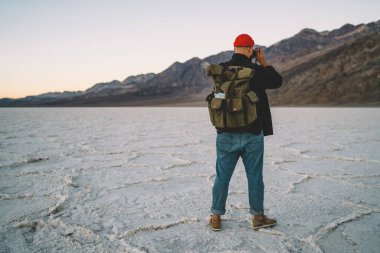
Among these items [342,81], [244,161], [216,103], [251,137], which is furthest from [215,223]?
[342,81]

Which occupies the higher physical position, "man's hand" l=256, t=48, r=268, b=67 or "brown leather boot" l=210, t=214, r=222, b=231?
"man's hand" l=256, t=48, r=268, b=67

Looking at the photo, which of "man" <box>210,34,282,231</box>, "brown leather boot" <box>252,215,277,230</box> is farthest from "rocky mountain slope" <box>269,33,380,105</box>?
"man" <box>210,34,282,231</box>

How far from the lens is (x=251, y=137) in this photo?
2.18m

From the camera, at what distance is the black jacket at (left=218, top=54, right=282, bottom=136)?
213 cm

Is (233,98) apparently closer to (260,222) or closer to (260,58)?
(260,58)

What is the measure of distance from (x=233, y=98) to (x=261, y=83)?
0.72 feet

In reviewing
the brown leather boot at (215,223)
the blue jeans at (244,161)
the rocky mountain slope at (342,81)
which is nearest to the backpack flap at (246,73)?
the blue jeans at (244,161)

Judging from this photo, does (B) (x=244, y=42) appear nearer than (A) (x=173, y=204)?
Yes

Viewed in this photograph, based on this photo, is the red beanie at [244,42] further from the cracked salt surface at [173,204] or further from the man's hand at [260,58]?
the cracked salt surface at [173,204]

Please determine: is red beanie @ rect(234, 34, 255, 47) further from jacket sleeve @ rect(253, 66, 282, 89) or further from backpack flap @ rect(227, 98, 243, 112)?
backpack flap @ rect(227, 98, 243, 112)

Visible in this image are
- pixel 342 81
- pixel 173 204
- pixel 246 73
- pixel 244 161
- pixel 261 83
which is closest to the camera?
pixel 246 73

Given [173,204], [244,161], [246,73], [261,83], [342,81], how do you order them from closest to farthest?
1. [246,73]
2. [261,83]
3. [244,161]
4. [173,204]
5. [342,81]

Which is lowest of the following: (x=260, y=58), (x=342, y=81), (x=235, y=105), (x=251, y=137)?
(x=251, y=137)

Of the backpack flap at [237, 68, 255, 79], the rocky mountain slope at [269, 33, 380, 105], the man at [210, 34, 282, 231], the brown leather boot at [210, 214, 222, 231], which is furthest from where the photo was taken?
the rocky mountain slope at [269, 33, 380, 105]
